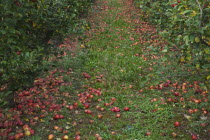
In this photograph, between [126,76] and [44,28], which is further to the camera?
[126,76]

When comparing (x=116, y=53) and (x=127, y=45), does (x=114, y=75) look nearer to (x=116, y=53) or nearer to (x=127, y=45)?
(x=116, y=53)

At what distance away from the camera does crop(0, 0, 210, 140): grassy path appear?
12.7 ft

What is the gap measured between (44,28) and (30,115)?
1.58 metres

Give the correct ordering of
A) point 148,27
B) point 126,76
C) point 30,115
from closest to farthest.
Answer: point 30,115 < point 126,76 < point 148,27

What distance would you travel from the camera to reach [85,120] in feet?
14.1

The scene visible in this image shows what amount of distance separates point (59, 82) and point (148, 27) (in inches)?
265

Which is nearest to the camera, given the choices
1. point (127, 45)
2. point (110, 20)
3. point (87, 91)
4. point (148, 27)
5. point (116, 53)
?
point (87, 91)

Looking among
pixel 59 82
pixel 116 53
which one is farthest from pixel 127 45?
pixel 59 82

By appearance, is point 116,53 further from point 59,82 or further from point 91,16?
point 91,16

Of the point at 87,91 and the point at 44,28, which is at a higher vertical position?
the point at 44,28

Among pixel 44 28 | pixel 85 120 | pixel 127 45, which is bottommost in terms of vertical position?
pixel 85 120

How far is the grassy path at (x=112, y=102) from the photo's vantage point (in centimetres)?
388

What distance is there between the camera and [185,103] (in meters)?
4.76

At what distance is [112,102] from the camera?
486 cm
